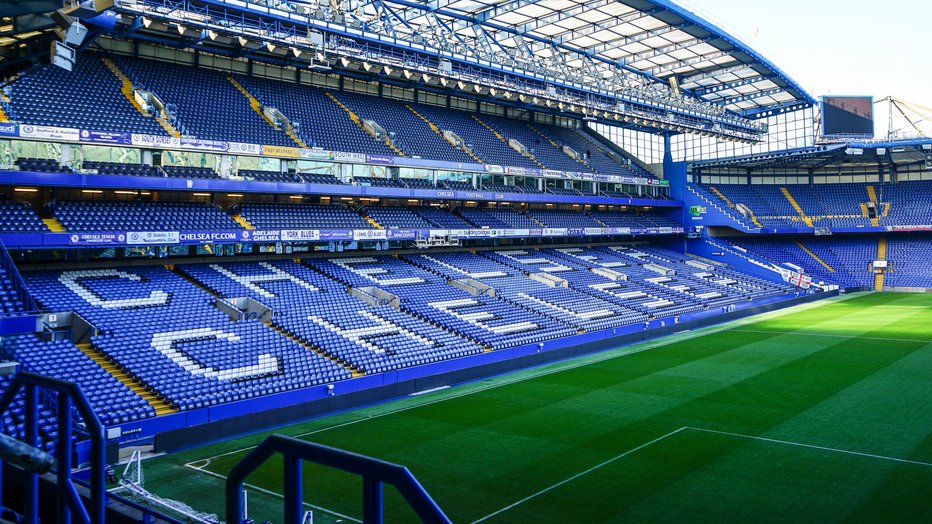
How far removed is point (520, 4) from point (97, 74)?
23.4 metres

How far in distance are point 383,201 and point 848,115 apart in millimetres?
42417

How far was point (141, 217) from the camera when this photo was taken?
29.5m

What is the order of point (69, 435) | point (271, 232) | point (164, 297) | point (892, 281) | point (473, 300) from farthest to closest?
point (892, 281) → point (473, 300) → point (271, 232) → point (164, 297) → point (69, 435)

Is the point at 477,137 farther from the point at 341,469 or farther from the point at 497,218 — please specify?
the point at 341,469

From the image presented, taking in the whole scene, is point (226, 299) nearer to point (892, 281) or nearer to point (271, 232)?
point (271, 232)

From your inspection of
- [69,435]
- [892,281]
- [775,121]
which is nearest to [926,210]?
[892,281]

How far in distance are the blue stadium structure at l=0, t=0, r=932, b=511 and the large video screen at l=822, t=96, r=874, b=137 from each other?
3.63ft

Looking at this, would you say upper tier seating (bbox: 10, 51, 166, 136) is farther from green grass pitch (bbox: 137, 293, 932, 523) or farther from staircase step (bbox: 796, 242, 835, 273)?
staircase step (bbox: 796, 242, 835, 273)

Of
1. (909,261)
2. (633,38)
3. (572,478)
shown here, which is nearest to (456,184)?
(633,38)

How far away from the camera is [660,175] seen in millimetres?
62562

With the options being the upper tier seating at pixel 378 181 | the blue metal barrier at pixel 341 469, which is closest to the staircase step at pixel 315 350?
the upper tier seating at pixel 378 181

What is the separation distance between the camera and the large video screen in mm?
56781

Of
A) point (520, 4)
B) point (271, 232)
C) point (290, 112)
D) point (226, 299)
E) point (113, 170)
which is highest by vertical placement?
point (520, 4)

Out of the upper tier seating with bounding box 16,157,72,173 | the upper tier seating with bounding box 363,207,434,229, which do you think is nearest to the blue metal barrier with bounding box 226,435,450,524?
the upper tier seating with bounding box 16,157,72,173
